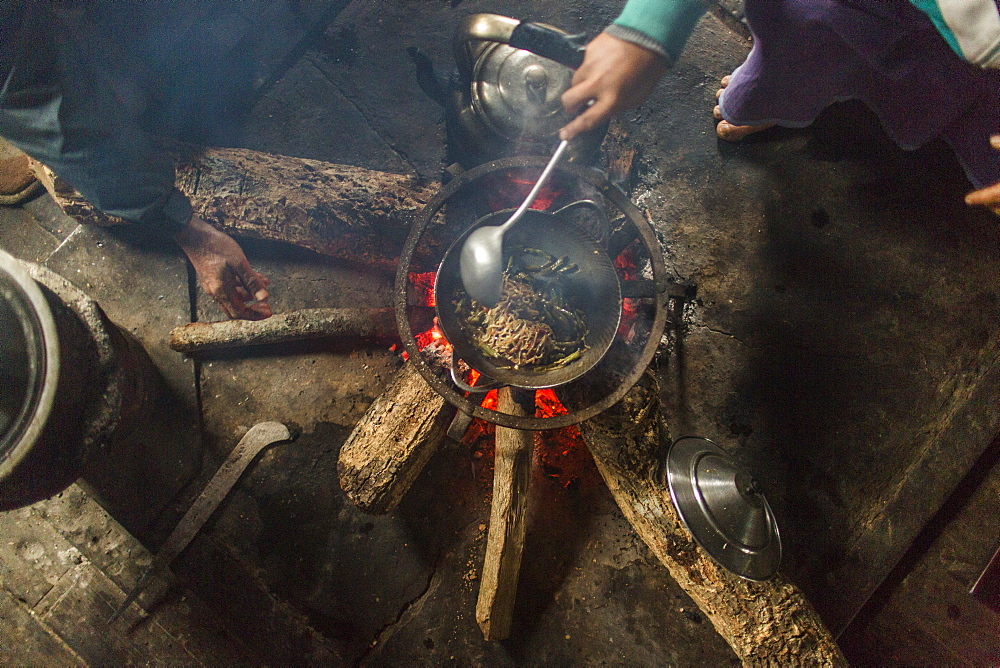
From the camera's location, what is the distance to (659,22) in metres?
1.71

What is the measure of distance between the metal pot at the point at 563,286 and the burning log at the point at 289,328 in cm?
105

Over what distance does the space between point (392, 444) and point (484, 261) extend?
50.2 inches

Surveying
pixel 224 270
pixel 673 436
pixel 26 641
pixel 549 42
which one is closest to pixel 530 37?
pixel 549 42

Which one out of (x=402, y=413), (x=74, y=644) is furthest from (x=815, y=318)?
(x=74, y=644)

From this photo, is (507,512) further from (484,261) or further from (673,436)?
(484,261)

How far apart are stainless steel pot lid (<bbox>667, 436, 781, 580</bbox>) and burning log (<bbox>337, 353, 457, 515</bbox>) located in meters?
1.43

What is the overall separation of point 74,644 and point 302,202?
3.45 meters

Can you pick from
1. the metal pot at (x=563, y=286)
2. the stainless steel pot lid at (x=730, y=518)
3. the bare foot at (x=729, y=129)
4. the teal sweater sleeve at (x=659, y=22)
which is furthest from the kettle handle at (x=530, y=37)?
the stainless steel pot lid at (x=730, y=518)

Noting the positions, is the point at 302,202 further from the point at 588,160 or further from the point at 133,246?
the point at 588,160

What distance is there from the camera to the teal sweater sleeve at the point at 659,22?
5.53 ft

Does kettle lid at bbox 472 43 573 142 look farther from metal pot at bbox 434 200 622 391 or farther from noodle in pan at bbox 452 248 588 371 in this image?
noodle in pan at bbox 452 248 588 371

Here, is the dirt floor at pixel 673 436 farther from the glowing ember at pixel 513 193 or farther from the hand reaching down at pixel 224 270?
the glowing ember at pixel 513 193

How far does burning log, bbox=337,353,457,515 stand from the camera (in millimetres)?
2732

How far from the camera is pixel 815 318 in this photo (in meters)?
3.25
